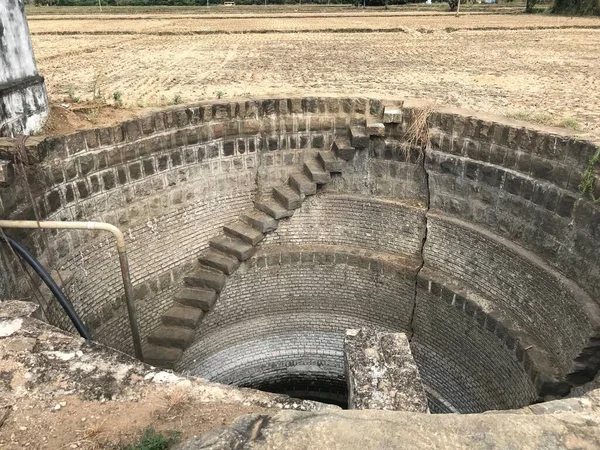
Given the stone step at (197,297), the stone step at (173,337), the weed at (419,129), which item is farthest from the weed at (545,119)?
the stone step at (173,337)

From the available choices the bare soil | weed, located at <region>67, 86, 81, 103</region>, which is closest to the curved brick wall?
weed, located at <region>67, 86, 81, 103</region>

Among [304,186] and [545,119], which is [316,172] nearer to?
[304,186]

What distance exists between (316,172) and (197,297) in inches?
128

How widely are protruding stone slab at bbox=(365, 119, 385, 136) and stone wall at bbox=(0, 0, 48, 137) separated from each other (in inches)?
213

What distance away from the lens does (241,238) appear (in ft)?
30.6

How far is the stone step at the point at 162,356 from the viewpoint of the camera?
8.17 metres

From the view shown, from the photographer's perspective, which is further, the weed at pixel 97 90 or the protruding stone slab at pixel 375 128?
the weed at pixel 97 90

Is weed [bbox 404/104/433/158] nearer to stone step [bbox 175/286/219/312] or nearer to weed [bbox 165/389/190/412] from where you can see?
stone step [bbox 175/286/219/312]

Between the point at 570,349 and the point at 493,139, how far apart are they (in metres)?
3.45

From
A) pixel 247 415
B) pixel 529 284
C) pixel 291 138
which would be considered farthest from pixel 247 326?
pixel 247 415

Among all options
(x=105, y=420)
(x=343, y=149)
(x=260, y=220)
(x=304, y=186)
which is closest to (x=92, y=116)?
(x=260, y=220)

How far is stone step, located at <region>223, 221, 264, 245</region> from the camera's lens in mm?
9148

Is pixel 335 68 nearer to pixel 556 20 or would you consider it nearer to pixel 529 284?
pixel 529 284

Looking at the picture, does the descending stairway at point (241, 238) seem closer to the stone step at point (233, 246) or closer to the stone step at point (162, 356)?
the stone step at point (233, 246)
